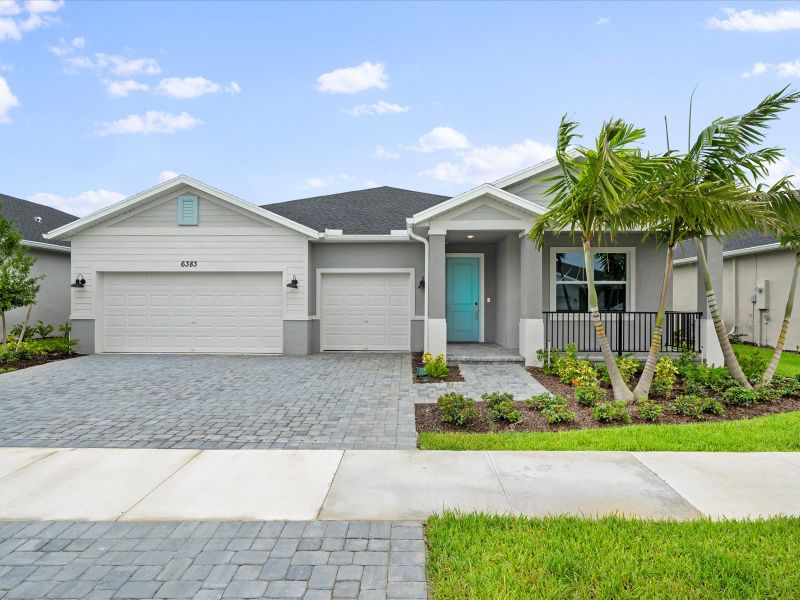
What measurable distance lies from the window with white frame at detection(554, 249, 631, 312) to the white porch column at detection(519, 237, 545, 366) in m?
1.83

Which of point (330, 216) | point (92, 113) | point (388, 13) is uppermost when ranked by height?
point (388, 13)

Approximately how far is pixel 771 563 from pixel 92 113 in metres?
21.3

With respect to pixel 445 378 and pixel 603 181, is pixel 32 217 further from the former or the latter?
pixel 603 181

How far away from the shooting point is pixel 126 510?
132 inches

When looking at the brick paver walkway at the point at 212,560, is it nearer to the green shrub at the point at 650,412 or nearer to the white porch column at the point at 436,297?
the green shrub at the point at 650,412

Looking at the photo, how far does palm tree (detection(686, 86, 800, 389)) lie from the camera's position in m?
6.76

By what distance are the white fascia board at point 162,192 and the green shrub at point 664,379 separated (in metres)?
8.37

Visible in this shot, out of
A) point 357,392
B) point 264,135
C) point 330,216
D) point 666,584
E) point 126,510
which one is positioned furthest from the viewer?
point 264,135

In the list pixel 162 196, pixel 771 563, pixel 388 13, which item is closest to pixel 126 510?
pixel 771 563

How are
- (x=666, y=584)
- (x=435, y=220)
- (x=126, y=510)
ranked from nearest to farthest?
(x=666, y=584), (x=126, y=510), (x=435, y=220)

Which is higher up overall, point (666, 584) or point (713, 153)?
point (713, 153)

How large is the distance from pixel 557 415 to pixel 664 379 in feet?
9.75

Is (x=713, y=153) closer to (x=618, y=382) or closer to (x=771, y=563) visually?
(x=618, y=382)

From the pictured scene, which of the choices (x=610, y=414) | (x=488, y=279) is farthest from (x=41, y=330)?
(x=610, y=414)
